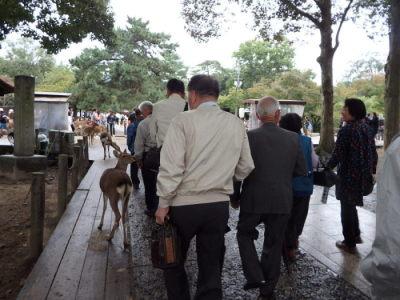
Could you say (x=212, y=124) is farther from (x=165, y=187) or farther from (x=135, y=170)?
(x=135, y=170)

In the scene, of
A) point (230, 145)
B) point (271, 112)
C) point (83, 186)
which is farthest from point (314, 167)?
point (83, 186)

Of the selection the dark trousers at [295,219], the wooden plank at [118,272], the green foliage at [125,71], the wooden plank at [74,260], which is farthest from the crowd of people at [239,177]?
the green foliage at [125,71]

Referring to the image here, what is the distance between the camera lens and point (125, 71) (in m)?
32.6

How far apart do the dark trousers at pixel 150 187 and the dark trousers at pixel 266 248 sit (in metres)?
2.28

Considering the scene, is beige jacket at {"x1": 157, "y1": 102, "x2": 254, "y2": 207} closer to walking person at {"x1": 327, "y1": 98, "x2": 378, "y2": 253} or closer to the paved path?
the paved path

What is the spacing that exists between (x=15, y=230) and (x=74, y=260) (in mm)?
2941

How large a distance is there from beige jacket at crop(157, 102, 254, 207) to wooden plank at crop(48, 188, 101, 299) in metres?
1.56

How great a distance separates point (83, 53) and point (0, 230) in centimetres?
2903

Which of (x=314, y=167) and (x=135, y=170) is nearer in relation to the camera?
(x=314, y=167)

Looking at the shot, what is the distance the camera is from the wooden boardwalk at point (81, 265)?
3.46 meters

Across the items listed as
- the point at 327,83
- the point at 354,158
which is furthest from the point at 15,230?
the point at 327,83

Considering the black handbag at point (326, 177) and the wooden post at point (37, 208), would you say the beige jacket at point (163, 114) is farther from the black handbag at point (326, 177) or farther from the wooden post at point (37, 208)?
the black handbag at point (326, 177)

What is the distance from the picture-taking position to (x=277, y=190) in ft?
10.8

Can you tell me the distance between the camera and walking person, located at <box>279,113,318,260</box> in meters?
4.16
